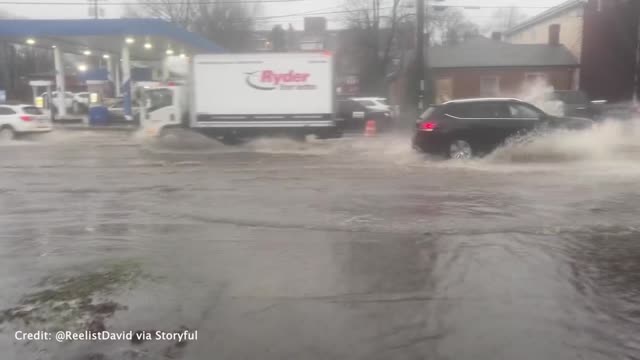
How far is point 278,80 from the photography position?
2009cm

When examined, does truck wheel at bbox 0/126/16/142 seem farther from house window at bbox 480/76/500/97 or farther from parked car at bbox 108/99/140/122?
house window at bbox 480/76/500/97

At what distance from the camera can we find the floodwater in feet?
14.4

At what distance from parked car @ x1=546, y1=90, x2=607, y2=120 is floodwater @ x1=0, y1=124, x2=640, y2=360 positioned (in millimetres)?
10714

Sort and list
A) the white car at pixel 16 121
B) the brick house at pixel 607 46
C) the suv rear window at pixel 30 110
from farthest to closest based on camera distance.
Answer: the brick house at pixel 607 46 < the suv rear window at pixel 30 110 < the white car at pixel 16 121

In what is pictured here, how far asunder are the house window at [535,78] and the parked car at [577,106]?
1381 centimetres

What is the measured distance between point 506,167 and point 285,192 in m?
5.43

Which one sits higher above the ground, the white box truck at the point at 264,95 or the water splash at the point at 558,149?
the white box truck at the point at 264,95

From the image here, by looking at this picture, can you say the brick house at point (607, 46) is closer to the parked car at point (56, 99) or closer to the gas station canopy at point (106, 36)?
the gas station canopy at point (106, 36)

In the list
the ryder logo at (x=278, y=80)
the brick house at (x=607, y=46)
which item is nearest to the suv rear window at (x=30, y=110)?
the ryder logo at (x=278, y=80)

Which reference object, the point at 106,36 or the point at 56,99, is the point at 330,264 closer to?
the point at 106,36

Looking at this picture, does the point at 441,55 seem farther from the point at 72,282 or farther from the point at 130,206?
the point at 72,282

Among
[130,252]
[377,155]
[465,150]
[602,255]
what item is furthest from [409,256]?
[377,155]

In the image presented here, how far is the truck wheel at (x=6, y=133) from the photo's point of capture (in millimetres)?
24172

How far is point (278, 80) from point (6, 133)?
1142cm
